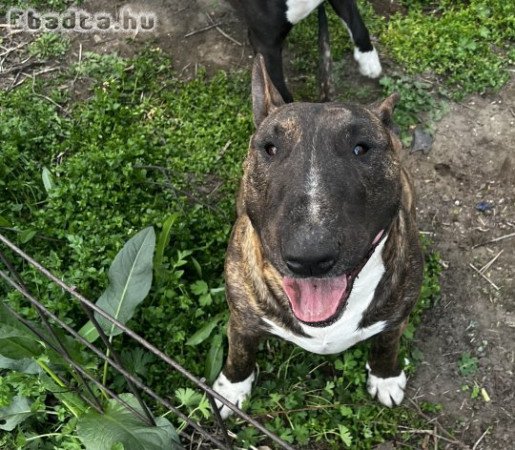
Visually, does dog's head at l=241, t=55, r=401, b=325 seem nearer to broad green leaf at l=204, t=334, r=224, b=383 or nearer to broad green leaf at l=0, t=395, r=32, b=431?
broad green leaf at l=204, t=334, r=224, b=383

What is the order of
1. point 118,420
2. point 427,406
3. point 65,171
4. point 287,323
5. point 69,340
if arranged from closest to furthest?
1. point 287,323
2. point 118,420
3. point 69,340
4. point 427,406
5. point 65,171

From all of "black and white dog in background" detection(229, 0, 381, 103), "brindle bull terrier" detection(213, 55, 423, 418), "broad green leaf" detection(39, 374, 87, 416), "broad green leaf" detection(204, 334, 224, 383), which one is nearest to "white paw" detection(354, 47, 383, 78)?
"black and white dog in background" detection(229, 0, 381, 103)

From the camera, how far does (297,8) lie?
379 cm

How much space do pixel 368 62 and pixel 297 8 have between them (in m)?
0.95

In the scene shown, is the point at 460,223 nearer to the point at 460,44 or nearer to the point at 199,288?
the point at 460,44

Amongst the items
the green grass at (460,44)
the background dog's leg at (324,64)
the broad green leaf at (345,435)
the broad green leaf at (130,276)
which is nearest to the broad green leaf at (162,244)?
the broad green leaf at (130,276)

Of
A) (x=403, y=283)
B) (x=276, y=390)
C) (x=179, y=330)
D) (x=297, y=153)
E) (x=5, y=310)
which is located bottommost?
(x=276, y=390)

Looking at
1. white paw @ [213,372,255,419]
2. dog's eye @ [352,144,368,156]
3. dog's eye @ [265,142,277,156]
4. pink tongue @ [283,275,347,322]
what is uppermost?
dog's eye @ [265,142,277,156]

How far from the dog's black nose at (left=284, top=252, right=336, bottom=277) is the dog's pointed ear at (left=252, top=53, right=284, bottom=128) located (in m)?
0.97

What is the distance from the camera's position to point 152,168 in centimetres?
430

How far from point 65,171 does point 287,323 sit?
77.8 inches

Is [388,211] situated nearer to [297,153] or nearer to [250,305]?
[297,153]

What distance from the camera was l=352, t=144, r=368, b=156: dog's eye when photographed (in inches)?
98.5

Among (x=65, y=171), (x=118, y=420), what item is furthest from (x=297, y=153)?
(x=65, y=171)
